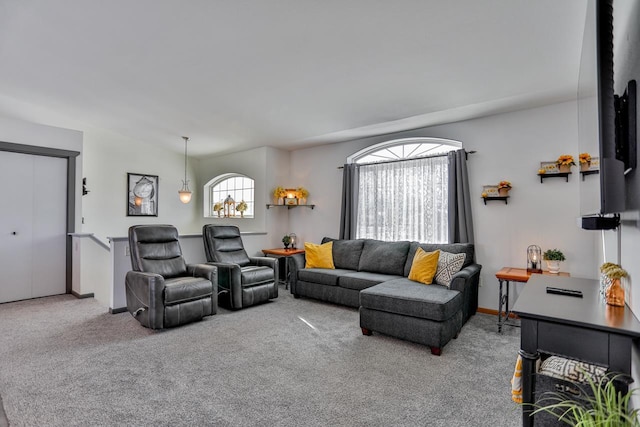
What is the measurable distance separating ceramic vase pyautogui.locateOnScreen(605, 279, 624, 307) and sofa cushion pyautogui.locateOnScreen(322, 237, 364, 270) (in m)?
3.37

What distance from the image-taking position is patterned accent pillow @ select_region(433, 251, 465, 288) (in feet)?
12.3

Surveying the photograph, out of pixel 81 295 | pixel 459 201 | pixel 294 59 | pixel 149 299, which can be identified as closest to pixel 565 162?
pixel 459 201

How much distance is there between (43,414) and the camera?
6.70ft

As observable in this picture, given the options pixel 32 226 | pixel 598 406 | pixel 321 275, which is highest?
pixel 32 226

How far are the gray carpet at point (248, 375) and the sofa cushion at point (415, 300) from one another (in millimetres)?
326

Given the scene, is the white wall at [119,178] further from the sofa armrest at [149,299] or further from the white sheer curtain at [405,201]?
the white sheer curtain at [405,201]

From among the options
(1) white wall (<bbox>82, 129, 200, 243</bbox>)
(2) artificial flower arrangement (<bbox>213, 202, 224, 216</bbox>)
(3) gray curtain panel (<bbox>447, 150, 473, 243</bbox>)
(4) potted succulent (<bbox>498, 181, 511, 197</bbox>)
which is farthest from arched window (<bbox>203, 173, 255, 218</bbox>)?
(4) potted succulent (<bbox>498, 181, 511, 197</bbox>)

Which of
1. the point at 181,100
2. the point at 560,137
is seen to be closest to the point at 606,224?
the point at 560,137

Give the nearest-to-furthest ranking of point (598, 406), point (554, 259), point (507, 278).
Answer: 1. point (598, 406)
2. point (507, 278)
3. point (554, 259)

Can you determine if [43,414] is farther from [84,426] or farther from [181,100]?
[181,100]

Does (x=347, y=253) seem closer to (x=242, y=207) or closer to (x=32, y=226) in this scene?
(x=242, y=207)

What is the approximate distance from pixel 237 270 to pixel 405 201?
2.62 metres

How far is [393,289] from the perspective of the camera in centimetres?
346

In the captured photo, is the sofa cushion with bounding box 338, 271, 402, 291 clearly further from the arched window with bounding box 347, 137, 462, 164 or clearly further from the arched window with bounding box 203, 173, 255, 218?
the arched window with bounding box 203, 173, 255, 218
